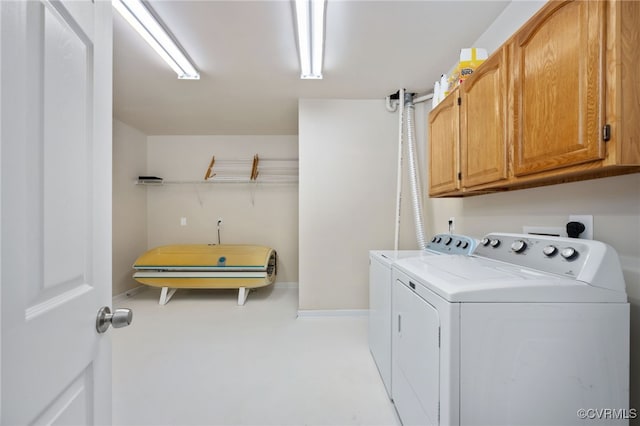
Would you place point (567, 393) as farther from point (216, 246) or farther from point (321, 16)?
point (216, 246)

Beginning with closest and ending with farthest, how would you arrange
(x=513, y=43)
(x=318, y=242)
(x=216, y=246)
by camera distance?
(x=513, y=43), (x=318, y=242), (x=216, y=246)

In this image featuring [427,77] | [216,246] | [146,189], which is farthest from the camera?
[146,189]

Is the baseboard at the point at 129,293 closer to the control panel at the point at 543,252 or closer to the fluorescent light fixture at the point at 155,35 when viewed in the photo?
the fluorescent light fixture at the point at 155,35

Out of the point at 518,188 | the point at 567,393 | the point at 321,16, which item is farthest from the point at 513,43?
the point at 567,393

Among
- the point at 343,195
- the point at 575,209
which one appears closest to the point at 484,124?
the point at 575,209

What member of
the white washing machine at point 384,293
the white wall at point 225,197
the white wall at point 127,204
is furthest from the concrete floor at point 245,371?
the white wall at point 225,197

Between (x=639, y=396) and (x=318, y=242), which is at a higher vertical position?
(x=318, y=242)

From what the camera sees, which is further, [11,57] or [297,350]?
[297,350]

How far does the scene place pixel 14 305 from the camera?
1.39ft

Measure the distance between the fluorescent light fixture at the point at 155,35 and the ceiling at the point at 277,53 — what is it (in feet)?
0.23

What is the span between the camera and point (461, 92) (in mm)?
1675

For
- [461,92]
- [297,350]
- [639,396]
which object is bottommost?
[297,350]

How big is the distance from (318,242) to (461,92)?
197 centimetres

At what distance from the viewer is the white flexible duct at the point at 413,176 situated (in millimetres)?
2703
